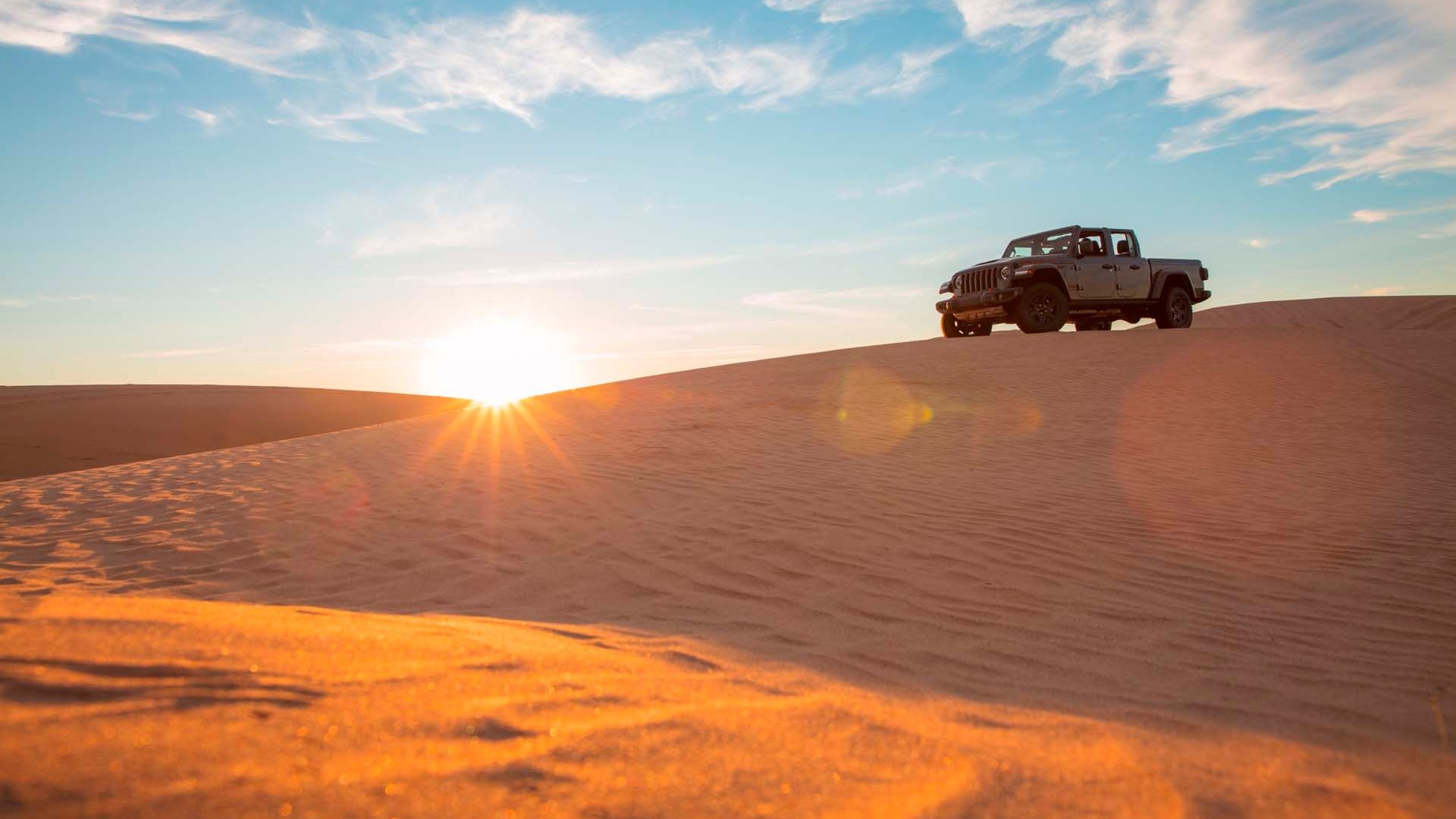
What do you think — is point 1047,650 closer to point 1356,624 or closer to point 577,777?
point 1356,624

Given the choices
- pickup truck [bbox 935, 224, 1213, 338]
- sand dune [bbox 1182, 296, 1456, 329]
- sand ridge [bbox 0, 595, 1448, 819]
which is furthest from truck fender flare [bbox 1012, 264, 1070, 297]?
sand dune [bbox 1182, 296, 1456, 329]

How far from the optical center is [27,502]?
25.7ft

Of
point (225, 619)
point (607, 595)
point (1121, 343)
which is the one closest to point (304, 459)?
point (607, 595)

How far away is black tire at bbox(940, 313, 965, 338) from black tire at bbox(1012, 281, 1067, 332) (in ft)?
4.46

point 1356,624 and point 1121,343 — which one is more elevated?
point 1121,343

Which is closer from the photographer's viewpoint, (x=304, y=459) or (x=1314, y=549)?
(x=1314, y=549)

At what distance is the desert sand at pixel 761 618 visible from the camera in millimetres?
2070

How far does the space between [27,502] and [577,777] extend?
8.25 meters

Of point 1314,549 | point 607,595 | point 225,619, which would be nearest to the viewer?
point 225,619

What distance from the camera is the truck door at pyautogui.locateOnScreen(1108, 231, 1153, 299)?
640 inches

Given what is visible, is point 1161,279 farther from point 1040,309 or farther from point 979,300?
point 979,300

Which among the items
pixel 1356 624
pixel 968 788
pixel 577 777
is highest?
pixel 577 777

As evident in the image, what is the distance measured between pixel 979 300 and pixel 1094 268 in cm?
217

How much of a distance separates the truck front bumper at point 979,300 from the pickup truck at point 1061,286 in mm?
14
